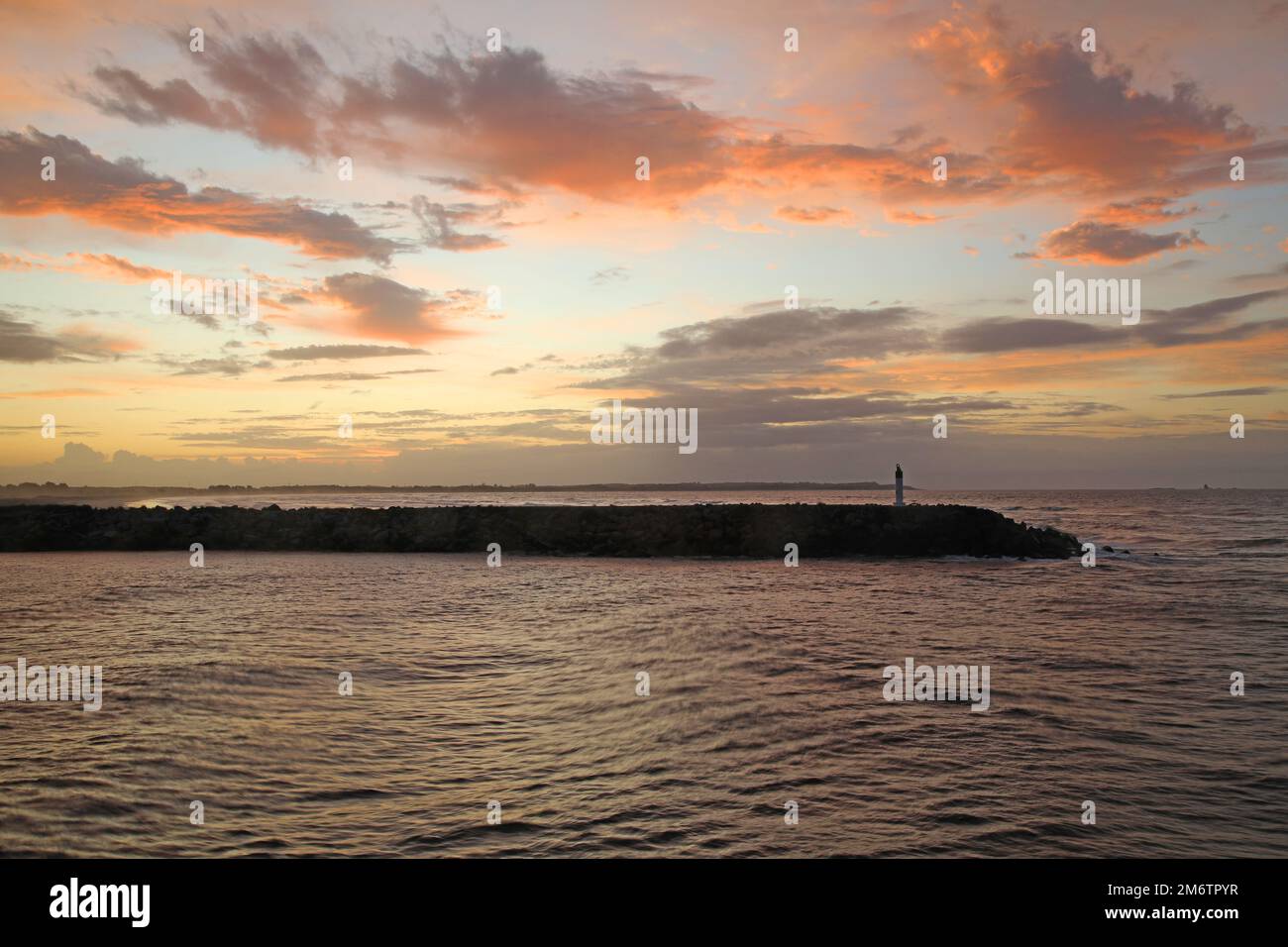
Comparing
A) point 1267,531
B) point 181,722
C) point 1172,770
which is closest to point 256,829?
point 181,722

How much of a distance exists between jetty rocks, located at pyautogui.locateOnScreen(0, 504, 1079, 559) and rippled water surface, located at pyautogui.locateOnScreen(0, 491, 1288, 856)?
18493 millimetres

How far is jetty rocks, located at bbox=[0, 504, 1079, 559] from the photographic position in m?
41.3

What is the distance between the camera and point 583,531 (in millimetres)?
43656

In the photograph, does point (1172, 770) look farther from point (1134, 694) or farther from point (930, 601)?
point (930, 601)

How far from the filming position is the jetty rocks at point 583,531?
41312 mm

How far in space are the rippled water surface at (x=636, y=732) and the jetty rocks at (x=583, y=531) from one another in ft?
60.7

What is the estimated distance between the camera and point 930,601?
931 inches
